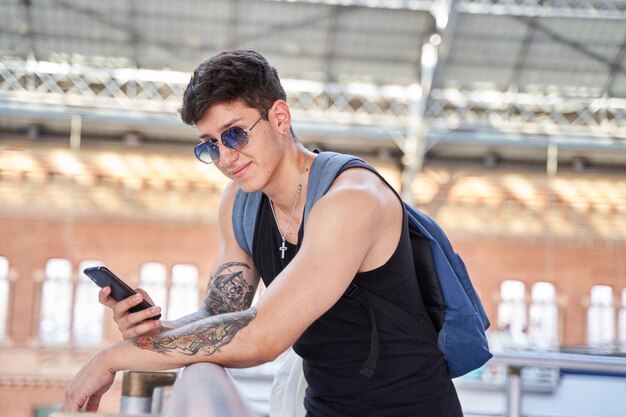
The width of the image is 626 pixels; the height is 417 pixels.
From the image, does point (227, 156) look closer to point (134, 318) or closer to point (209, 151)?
point (209, 151)

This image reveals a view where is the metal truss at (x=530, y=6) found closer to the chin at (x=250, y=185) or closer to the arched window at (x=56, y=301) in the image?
the arched window at (x=56, y=301)

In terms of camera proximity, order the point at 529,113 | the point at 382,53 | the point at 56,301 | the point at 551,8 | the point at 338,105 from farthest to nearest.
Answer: the point at 56,301, the point at 529,113, the point at 382,53, the point at 338,105, the point at 551,8

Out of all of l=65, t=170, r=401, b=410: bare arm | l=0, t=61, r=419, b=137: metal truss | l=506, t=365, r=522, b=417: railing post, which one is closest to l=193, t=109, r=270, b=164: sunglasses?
l=65, t=170, r=401, b=410: bare arm

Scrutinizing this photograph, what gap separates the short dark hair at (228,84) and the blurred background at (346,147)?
1152 cm

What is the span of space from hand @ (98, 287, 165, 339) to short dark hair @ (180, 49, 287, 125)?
372 millimetres

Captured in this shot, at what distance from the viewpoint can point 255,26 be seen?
16.0 m

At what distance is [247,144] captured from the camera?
1.93 m

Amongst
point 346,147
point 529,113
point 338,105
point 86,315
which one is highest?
point 529,113

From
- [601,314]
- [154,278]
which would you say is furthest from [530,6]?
[154,278]

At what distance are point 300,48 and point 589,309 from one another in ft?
27.4

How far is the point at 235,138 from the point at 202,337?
0.43 metres

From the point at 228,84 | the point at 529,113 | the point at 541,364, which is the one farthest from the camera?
the point at 529,113

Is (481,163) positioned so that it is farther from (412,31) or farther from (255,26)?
(255,26)

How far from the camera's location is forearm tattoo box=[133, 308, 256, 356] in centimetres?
163
